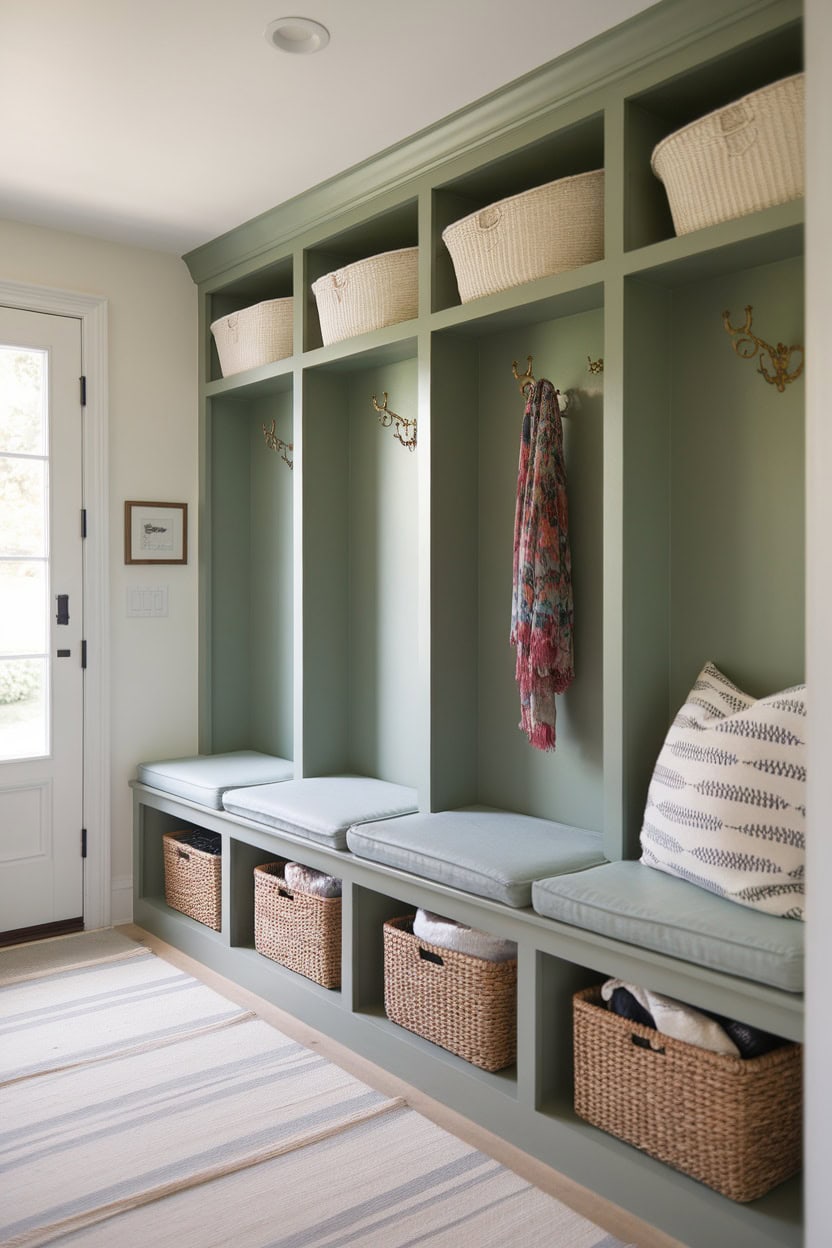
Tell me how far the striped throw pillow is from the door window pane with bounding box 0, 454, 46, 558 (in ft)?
8.21

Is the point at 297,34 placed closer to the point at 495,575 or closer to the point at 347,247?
the point at 347,247

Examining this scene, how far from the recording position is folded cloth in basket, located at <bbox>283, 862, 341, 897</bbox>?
10.5 ft

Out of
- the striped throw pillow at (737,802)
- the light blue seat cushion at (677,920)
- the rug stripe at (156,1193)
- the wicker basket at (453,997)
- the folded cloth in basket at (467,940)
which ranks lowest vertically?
the rug stripe at (156,1193)

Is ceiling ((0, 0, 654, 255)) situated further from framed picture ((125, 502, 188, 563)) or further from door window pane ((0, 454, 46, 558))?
framed picture ((125, 502, 188, 563))

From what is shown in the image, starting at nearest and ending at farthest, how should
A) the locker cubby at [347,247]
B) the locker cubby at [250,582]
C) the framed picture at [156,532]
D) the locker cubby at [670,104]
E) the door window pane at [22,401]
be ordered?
the locker cubby at [670,104]
the locker cubby at [347,247]
the door window pane at [22,401]
the framed picture at [156,532]
the locker cubby at [250,582]

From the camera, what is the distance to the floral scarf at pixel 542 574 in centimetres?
282

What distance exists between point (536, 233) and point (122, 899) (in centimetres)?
293

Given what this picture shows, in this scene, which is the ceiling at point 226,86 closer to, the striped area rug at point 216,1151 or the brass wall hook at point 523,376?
the brass wall hook at point 523,376

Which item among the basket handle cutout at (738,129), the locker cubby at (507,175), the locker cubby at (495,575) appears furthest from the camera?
the locker cubby at (495,575)

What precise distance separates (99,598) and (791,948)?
290 cm

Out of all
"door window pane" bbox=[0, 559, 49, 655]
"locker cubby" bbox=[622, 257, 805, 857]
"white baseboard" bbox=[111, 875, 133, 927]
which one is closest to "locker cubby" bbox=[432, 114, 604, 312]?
"locker cubby" bbox=[622, 257, 805, 857]

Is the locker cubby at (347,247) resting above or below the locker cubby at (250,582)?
above

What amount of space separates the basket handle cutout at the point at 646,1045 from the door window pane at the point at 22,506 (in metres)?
2.72

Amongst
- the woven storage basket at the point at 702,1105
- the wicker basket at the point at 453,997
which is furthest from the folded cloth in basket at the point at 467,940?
the woven storage basket at the point at 702,1105
